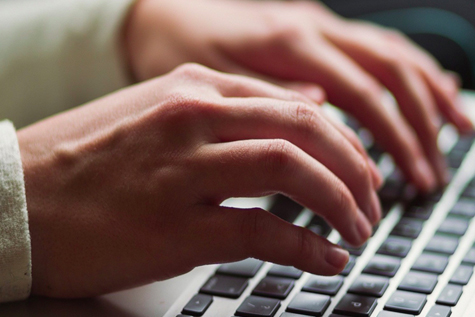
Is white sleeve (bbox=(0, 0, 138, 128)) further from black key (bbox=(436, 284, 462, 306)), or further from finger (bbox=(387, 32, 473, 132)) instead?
black key (bbox=(436, 284, 462, 306))

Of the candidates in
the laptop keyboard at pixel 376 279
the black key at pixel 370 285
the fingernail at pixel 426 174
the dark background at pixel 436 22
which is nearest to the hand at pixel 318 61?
the fingernail at pixel 426 174

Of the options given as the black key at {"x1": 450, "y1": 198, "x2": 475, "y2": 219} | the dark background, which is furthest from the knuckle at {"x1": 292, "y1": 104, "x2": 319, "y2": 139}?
the dark background

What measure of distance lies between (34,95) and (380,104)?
1.66 ft

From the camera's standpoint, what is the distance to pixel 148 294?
0.47 meters

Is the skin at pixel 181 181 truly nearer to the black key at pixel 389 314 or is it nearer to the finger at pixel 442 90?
the black key at pixel 389 314

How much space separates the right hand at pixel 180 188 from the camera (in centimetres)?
43

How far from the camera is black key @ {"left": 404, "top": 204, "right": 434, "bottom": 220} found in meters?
0.58

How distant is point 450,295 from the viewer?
1.42 ft

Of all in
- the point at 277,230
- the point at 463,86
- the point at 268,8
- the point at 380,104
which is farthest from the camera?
the point at 463,86

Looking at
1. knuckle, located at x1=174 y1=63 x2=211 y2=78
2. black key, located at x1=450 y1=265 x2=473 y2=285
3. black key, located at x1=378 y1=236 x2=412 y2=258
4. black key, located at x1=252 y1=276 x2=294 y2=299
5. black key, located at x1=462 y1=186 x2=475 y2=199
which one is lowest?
black key, located at x1=462 y1=186 x2=475 y2=199

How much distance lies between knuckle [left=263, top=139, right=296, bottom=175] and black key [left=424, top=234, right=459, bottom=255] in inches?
7.0

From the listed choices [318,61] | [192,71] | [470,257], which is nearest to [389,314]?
[470,257]

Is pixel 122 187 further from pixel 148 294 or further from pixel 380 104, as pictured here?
pixel 380 104

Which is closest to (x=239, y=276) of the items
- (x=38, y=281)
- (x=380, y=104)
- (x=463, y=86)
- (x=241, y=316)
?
(x=241, y=316)
